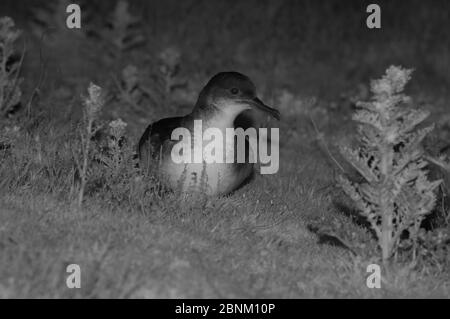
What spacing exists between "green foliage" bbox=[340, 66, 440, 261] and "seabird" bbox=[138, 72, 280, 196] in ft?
3.47

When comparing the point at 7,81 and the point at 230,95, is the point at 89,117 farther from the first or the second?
the point at 7,81

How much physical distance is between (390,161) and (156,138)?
1.81 metres

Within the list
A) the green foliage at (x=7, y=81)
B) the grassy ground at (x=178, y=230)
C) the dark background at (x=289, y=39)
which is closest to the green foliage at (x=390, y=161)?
the grassy ground at (x=178, y=230)

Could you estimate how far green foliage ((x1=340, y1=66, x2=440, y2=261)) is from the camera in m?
4.32

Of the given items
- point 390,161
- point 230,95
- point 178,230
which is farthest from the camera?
point 230,95

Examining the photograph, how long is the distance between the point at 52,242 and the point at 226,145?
→ 5.07ft

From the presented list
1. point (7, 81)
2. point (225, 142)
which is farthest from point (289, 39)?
point (225, 142)

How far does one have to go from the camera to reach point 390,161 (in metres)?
4.44

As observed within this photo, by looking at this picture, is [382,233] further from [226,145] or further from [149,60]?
[149,60]

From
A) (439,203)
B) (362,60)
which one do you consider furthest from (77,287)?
(362,60)

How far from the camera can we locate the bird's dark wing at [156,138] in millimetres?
5414

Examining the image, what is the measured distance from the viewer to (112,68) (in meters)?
9.23

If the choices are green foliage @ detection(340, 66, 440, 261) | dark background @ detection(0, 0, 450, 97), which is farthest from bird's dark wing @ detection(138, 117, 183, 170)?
dark background @ detection(0, 0, 450, 97)

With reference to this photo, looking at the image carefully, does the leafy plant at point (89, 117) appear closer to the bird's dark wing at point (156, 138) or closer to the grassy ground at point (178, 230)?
the grassy ground at point (178, 230)
